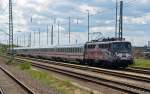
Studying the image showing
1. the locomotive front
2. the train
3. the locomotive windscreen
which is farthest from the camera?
the locomotive windscreen

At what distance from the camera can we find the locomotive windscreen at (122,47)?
38.7 m

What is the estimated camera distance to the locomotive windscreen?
38719mm

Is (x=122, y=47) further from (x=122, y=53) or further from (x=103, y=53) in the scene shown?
(x=103, y=53)

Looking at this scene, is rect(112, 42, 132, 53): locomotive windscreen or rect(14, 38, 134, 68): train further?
rect(112, 42, 132, 53): locomotive windscreen

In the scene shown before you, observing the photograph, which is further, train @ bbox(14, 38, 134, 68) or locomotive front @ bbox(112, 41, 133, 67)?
train @ bbox(14, 38, 134, 68)

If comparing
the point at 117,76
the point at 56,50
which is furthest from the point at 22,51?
the point at 117,76

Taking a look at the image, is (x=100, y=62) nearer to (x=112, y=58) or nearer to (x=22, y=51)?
(x=112, y=58)

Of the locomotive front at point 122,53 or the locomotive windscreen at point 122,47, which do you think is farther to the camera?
the locomotive windscreen at point 122,47

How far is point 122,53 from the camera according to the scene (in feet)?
127

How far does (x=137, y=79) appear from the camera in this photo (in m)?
26.0

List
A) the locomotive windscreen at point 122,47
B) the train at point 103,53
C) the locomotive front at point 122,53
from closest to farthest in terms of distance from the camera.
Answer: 1. the locomotive front at point 122,53
2. the train at point 103,53
3. the locomotive windscreen at point 122,47

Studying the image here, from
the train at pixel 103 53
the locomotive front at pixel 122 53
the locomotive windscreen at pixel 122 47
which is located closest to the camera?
the locomotive front at pixel 122 53

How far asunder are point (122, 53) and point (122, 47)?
2.21 ft

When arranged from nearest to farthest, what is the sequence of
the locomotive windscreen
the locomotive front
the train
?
the locomotive front < the train < the locomotive windscreen
